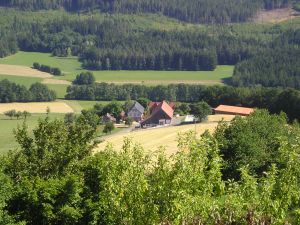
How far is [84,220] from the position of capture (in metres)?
26.3

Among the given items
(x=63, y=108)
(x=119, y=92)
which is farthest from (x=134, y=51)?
(x=63, y=108)

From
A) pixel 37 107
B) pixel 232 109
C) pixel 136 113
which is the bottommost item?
pixel 136 113

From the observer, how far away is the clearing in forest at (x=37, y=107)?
106 metres

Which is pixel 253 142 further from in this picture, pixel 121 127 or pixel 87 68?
pixel 87 68

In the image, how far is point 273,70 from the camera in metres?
A: 133

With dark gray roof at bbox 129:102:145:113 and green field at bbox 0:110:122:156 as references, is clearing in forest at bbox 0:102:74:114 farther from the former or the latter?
dark gray roof at bbox 129:102:145:113

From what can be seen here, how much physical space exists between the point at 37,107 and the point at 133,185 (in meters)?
92.3

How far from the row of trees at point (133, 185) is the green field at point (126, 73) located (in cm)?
11435

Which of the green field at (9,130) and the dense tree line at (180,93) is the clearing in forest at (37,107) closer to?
the green field at (9,130)

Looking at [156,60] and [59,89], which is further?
[156,60]

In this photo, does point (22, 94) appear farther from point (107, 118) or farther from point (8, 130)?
point (8, 130)

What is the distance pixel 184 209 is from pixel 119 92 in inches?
4149

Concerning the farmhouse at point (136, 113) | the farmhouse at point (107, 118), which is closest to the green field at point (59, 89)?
the farmhouse at point (136, 113)

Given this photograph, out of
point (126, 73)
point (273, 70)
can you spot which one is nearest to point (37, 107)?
point (273, 70)
